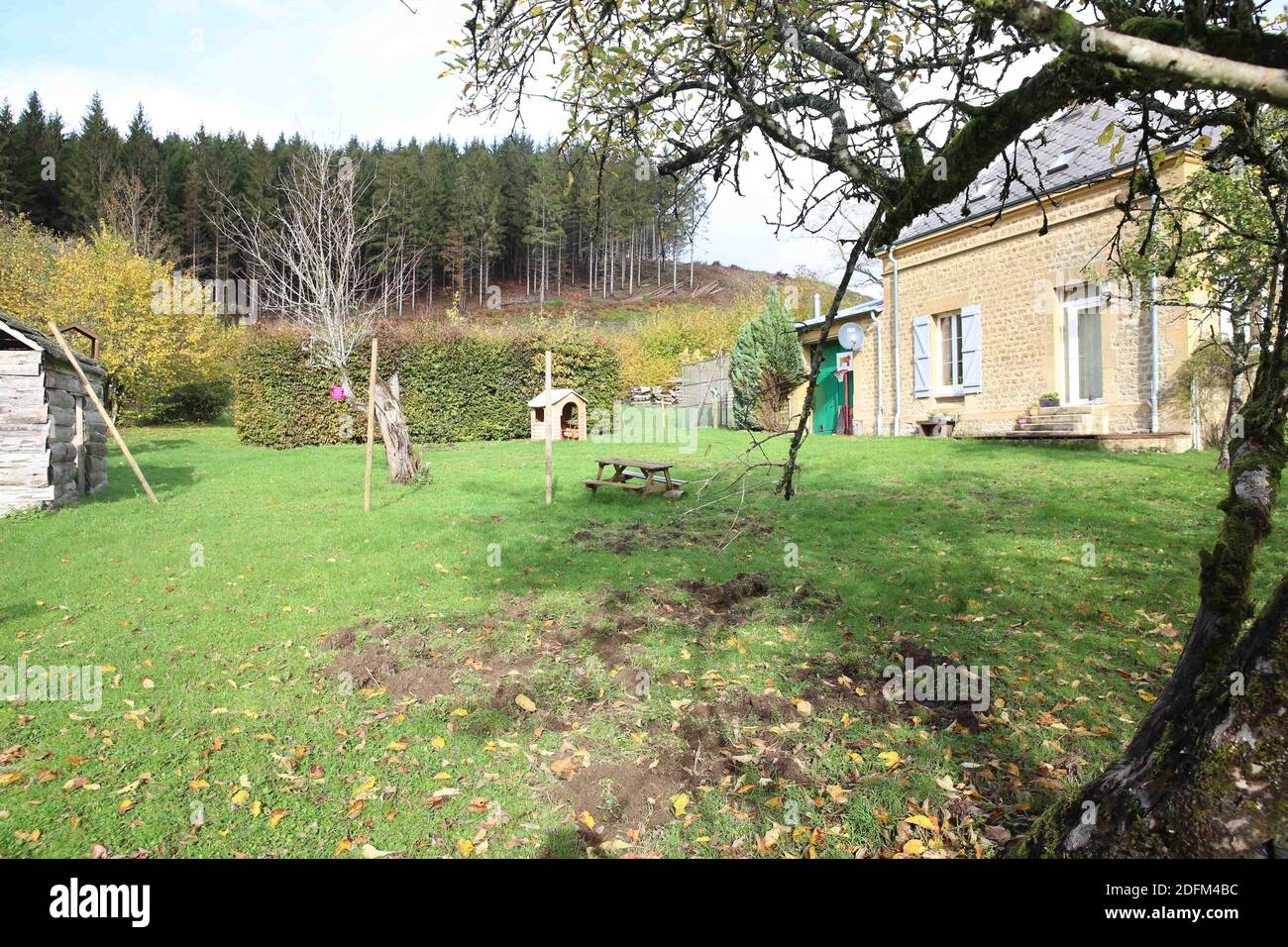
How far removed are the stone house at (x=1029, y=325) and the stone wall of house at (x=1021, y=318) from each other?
0.03 meters

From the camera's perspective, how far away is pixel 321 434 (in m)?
20.2

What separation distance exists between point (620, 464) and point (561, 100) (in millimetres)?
6625

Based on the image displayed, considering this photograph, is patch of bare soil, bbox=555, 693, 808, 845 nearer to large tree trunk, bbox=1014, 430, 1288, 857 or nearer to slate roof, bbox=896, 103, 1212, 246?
large tree trunk, bbox=1014, 430, 1288, 857

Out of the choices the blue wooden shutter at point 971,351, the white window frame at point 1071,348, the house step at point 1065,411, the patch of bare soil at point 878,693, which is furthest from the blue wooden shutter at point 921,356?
the patch of bare soil at point 878,693

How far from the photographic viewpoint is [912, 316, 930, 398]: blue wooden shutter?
734 inches

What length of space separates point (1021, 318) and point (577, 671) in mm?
15623

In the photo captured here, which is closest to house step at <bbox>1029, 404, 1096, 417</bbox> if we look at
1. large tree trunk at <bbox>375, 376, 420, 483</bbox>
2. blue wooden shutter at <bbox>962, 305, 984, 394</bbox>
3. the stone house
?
the stone house

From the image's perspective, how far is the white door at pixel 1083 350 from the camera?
48.2 ft

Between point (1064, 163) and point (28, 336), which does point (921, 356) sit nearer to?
point (1064, 163)

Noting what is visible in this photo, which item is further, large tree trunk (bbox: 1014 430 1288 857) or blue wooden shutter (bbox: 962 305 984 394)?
blue wooden shutter (bbox: 962 305 984 394)

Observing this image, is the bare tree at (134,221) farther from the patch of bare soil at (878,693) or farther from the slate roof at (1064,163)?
the patch of bare soil at (878,693)

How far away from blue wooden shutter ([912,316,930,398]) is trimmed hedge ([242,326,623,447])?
10317mm
